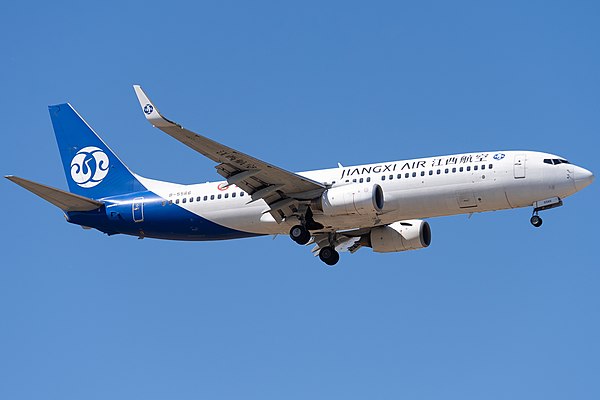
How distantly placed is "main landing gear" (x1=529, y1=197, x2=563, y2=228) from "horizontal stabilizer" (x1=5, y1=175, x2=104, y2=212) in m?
19.5

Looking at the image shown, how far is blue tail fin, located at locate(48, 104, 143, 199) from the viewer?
5356 cm

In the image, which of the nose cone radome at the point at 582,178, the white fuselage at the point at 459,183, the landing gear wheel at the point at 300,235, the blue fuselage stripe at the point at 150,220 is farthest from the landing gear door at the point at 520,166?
the blue fuselage stripe at the point at 150,220

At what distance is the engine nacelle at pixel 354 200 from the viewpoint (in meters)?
46.5

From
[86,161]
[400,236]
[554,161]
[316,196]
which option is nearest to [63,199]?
[86,161]

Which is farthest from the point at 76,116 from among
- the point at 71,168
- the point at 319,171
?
the point at 319,171

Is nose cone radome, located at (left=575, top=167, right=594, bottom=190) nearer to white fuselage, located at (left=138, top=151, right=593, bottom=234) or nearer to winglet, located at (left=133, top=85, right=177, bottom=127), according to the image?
white fuselage, located at (left=138, top=151, right=593, bottom=234)

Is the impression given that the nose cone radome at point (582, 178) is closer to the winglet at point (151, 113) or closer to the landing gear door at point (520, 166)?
the landing gear door at point (520, 166)

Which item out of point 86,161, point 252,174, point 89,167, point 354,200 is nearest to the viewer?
point 252,174

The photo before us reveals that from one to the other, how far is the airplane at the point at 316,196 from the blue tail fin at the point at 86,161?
0.07 m

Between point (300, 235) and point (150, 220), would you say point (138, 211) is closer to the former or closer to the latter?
point (150, 220)

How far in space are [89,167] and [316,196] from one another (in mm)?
12770

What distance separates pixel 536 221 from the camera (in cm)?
4675

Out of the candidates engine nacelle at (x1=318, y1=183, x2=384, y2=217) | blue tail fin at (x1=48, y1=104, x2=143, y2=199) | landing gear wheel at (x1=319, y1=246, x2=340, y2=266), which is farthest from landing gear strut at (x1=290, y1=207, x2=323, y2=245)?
blue tail fin at (x1=48, y1=104, x2=143, y2=199)

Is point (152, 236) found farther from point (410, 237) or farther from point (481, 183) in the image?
point (481, 183)
